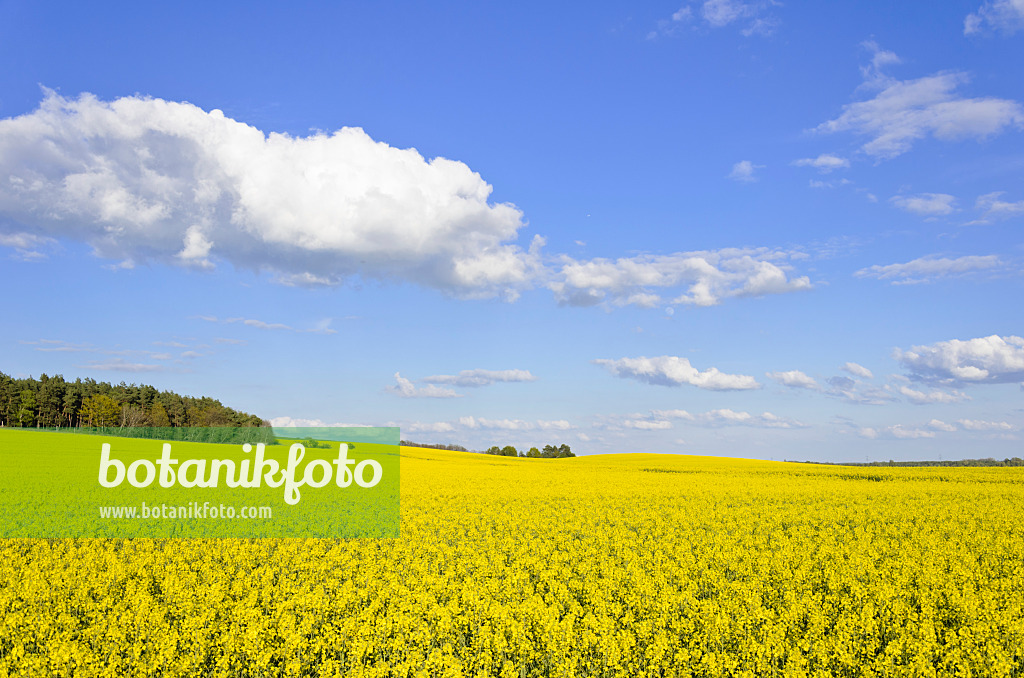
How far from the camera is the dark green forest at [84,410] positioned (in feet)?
345

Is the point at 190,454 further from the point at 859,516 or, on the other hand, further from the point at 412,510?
the point at 859,516

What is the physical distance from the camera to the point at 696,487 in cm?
3025

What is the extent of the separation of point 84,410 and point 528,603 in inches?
4904

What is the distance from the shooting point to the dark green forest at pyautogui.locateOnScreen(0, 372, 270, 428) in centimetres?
10525

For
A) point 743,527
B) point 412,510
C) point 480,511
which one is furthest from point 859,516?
point 412,510

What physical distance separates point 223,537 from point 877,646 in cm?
1458

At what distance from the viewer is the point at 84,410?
4193 inches

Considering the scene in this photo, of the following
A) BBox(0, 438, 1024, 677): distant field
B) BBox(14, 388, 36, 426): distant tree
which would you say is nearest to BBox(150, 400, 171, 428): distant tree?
BBox(14, 388, 36, 426): distant tree

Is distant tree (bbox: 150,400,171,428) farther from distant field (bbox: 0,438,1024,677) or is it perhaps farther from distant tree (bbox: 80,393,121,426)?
distant field (bbox: 0,438,1024,677)

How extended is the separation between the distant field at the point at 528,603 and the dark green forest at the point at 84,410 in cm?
9378

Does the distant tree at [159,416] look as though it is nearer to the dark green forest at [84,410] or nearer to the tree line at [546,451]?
the dark green forest at [84,410]

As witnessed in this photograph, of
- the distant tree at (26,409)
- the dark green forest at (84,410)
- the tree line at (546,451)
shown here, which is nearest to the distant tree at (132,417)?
the dark green forest at (84,410)

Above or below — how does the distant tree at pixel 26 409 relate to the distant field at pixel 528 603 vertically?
above

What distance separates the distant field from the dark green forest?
308 feet
